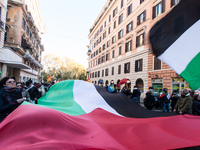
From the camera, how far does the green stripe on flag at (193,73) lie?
188cm

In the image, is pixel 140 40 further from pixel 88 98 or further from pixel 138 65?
pixel 88 98

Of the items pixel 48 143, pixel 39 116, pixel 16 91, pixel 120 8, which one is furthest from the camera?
pixel 120 8

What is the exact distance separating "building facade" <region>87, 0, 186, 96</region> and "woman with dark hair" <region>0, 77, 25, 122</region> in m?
10.9

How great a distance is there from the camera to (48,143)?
5.18 feet

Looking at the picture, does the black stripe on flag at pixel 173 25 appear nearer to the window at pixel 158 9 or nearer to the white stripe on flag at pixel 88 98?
the white stripe on flag at pixel 88 98

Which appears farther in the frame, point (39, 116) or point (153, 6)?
point (153, 6)

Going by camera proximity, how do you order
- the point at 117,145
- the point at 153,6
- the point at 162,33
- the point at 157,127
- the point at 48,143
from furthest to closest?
1. the point at 153,6
2. the point at 157,127
3. the point at 162,33
4. the point at 117,145
5. the point at 48,143

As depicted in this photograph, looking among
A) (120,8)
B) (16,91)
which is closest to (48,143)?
(16,91)

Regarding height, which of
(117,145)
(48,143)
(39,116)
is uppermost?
(39,116)

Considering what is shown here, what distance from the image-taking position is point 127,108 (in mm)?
3900

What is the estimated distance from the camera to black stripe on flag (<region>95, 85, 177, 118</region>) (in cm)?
336

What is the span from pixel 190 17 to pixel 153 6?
17762mm

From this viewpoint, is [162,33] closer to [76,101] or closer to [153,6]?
[76,101]

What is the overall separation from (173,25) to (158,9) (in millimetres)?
17115
